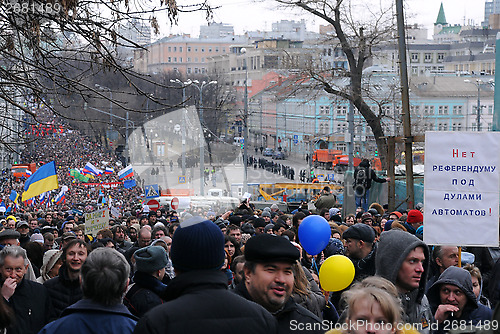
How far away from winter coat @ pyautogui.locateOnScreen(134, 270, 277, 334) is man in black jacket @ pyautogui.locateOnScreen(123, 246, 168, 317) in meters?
1.73

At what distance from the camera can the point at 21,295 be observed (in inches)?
219

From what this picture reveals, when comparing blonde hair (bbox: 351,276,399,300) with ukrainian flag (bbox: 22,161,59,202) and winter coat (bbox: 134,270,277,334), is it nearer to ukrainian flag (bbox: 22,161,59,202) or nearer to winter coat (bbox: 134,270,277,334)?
winter coat (bbox: 134,270,277,334)

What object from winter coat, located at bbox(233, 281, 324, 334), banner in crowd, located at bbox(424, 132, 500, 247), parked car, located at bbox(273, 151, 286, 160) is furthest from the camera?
parked car, located at bbox(273, 151, 286, 160)

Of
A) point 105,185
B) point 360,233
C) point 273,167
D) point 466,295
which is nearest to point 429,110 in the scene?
point 273,167

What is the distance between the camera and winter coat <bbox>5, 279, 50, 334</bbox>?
5438 mm

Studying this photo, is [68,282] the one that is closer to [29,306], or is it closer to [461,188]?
[29,306]

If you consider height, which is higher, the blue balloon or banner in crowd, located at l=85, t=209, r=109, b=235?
the blue balloon

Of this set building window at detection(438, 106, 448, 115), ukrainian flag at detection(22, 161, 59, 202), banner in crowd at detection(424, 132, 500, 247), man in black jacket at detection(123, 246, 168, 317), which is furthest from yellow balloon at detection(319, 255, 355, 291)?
building window at detection(438, 106, 448, 115)

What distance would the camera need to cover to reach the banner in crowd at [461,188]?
642 cm

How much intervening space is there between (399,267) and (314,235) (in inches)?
95.8

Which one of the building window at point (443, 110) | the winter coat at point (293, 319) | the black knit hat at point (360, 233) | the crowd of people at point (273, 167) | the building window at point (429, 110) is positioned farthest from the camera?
the building window at point (443, 110)

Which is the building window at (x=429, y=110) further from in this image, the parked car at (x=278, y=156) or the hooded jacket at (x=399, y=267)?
the hooded jacket at (x=399, y=267)

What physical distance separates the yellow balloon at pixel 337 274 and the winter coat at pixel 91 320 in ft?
6.67

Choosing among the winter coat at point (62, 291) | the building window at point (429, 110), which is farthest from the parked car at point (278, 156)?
the winter coat at point (62, 291)
